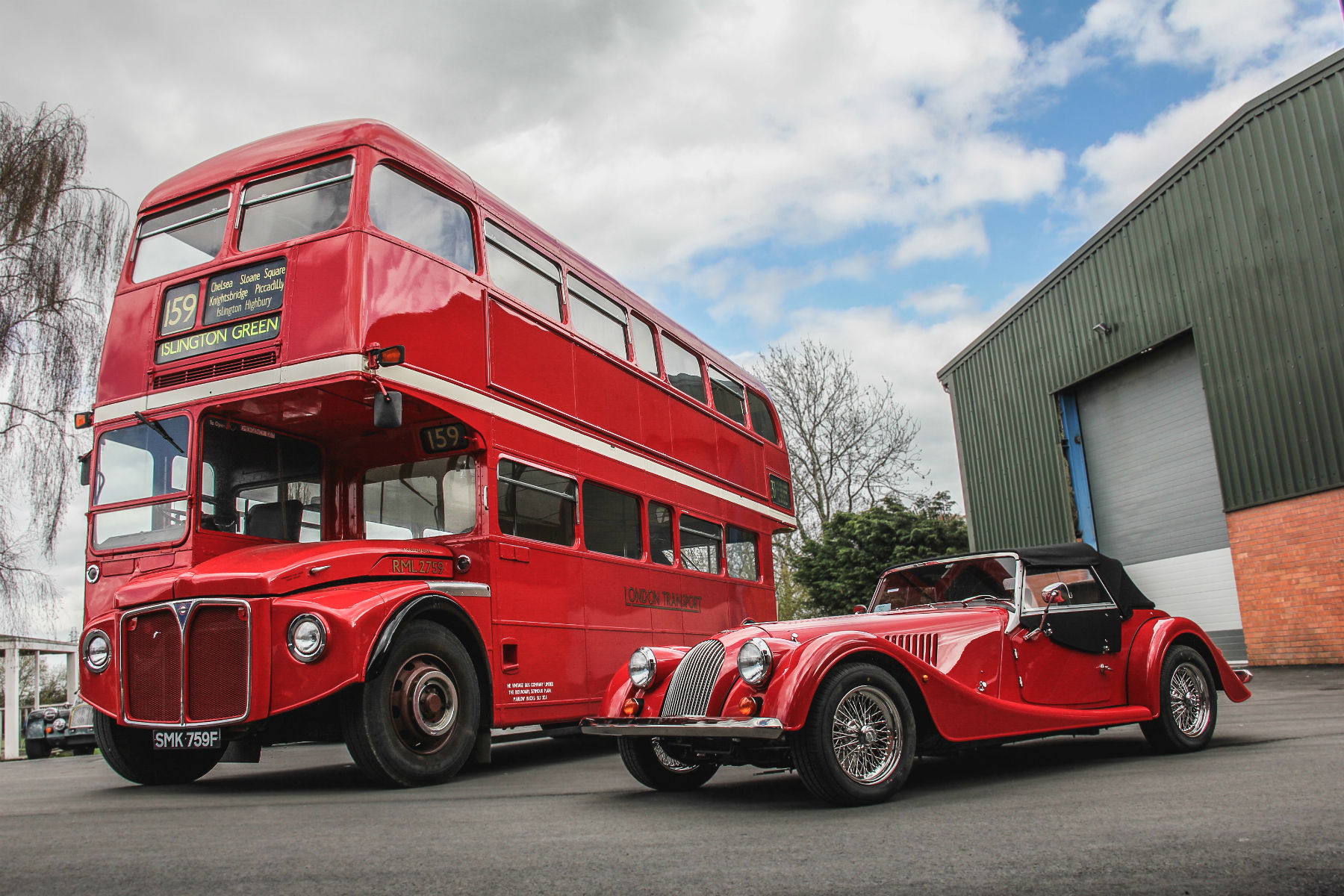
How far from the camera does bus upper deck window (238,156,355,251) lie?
23.0 ft

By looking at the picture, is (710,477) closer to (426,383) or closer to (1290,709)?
(426,383)

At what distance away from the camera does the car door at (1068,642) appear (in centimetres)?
590

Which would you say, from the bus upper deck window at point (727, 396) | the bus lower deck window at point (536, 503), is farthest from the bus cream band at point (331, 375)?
the bus upper deck window at point (727, 396)

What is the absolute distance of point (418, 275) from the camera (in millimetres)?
7164

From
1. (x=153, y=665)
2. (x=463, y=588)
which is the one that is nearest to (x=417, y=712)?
(x=463, y=588)

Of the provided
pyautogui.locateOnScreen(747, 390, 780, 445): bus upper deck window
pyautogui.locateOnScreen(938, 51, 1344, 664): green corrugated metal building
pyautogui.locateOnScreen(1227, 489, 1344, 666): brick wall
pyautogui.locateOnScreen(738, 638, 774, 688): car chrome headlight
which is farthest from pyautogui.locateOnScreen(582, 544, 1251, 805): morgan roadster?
pyautogui.locateOnScreen(938, 51, 1344, 664): green corrugated metal building

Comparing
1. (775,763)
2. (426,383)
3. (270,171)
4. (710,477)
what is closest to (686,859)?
(775,763)

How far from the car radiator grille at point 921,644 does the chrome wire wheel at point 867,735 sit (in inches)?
26.0

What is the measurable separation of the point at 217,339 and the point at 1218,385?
13727mm

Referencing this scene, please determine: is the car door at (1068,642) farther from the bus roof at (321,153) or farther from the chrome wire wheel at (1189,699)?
the bus roof at (321,153)

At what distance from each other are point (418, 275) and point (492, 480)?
1.58 m

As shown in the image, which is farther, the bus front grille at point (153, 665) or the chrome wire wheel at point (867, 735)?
the bus front grille at point (153, 665)

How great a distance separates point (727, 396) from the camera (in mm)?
12359

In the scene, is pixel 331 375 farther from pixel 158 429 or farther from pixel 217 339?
pixel 158 429
